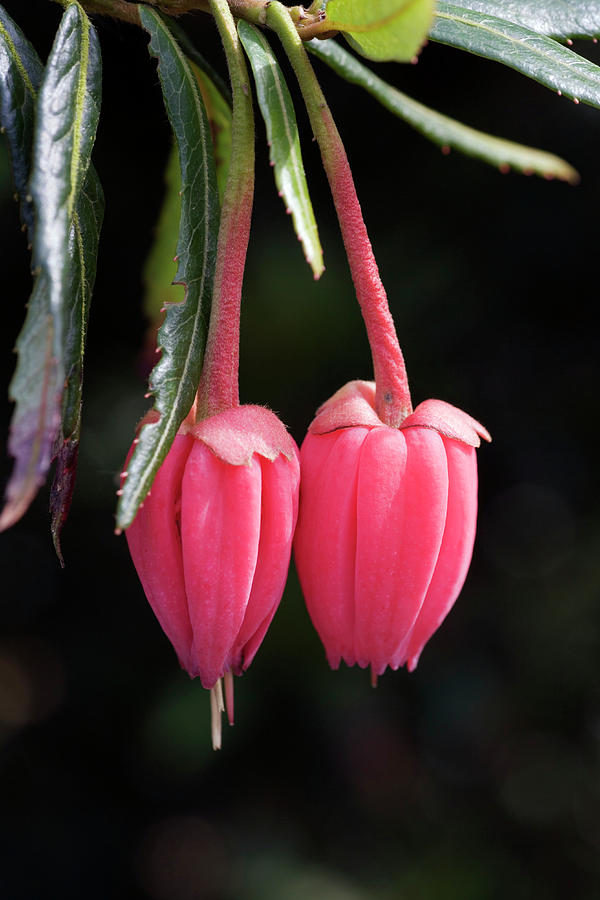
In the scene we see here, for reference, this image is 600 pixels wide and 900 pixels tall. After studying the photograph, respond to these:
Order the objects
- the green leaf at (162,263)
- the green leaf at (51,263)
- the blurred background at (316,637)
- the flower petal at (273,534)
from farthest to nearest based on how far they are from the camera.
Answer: the blurred background at (316,637) < the green leaf at (162,263) < the flower petal at (273,534) < the green leaf at (51,263)

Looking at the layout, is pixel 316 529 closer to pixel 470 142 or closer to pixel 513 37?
pixel 470 142

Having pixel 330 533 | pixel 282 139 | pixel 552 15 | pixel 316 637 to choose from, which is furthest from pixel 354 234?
pixel 316 637

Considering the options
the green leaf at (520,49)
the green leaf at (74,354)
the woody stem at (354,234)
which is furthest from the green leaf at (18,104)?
the green leaf at (520,49)

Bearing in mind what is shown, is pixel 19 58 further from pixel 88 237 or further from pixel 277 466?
pixel 277 466

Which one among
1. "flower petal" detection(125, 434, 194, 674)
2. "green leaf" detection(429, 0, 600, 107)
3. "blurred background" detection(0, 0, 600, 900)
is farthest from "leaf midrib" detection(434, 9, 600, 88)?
"blurred background" detection(0, 0, 600, 900)

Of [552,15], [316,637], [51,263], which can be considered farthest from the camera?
[316,637]

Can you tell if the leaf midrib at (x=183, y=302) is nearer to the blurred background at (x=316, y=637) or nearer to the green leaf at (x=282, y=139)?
the green leaf at (x=282, y=139)

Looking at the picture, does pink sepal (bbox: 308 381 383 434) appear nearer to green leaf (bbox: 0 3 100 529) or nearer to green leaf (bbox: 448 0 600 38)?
green leaf (bbox: 0 3 100 529)
